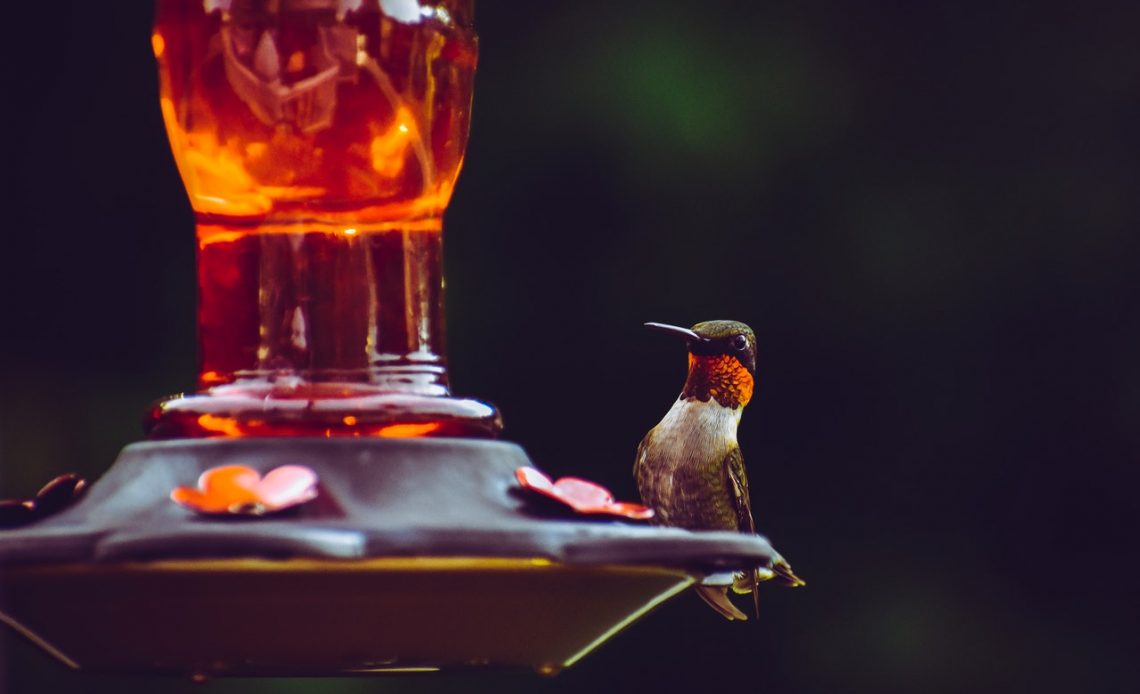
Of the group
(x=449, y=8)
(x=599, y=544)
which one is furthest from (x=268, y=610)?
(x=449, y=8)

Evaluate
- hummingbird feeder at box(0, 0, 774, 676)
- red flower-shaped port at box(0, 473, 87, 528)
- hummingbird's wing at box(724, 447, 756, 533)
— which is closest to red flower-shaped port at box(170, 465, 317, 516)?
hummingbird feeder at box(0, 0, 774, 676)

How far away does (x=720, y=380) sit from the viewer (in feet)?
7.81

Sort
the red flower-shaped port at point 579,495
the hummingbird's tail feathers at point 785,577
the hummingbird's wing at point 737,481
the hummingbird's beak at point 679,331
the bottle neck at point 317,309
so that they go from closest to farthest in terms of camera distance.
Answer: the red flower-shaped port at point 579,495
the bottle neck at point 317,309
the hummingbird's beak at point 679,331
the hummingbird's tail feathers at point 785,577
the hummingbird's wing at point 737,481

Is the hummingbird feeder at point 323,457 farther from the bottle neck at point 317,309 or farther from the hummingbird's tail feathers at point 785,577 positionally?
the hummingbird's tail feathers at point 785,577

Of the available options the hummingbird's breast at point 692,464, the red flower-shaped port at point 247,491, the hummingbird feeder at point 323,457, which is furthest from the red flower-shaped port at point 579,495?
the hummingbird's breast at point 692,464

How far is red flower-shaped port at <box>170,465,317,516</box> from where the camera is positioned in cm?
109

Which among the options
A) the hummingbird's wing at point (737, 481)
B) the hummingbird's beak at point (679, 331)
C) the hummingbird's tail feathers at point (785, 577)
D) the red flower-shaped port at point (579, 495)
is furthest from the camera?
the hummingbird's wing at point (737, 481)

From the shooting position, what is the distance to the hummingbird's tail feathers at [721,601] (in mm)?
2121

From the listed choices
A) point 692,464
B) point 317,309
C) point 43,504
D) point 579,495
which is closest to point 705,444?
point 692,464

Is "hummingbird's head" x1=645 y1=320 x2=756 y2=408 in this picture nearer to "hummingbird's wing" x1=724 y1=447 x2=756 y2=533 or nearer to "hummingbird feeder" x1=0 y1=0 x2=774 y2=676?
"hummingbird's wing" x1=724 y1=447 x2=756 y2=533

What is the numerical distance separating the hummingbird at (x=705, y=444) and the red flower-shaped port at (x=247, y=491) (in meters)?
1.18

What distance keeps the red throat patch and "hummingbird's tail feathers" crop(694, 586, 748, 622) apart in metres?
0.29

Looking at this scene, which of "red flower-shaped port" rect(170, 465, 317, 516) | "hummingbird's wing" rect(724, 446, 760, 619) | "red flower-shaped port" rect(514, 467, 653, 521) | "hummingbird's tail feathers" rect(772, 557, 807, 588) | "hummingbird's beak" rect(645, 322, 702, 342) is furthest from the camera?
"hummingbird's wing" rect(724, 446, 760, 619)

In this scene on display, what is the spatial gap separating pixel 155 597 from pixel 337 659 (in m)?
0.13
